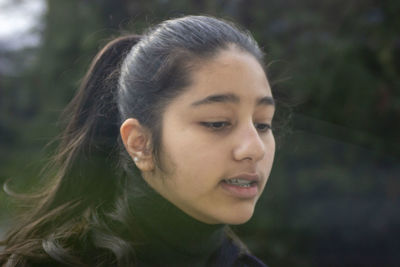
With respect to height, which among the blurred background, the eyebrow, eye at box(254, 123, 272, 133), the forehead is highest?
the forehead

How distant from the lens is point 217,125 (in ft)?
5.19

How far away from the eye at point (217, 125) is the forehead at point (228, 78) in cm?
9

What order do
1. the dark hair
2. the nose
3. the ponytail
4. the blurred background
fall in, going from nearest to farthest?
1. the nose
2. the dark hair
3. the ponytail
4. the blurred background

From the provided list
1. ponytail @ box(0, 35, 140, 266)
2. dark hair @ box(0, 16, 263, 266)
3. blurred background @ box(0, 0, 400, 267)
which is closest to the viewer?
dark hair @ box(0, 16, 263, 266)

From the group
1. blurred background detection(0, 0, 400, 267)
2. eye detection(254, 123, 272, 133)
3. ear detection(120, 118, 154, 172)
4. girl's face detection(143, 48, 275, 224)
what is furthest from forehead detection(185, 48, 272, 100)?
blurred background detection(0, 0, 400, 267)

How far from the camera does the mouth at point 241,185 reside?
5.21 ft

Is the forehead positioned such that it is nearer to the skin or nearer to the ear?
the skin

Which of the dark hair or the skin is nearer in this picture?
the skin

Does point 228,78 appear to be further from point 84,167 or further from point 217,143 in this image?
point 84,167

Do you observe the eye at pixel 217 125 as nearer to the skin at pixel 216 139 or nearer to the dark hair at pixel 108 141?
the skin at pixel 216 139

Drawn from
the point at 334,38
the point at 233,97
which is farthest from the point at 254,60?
the point at 334,38

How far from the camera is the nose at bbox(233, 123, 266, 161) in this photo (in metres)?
1.56

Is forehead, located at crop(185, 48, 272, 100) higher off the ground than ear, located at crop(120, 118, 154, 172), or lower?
higher

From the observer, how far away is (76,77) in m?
3.97
